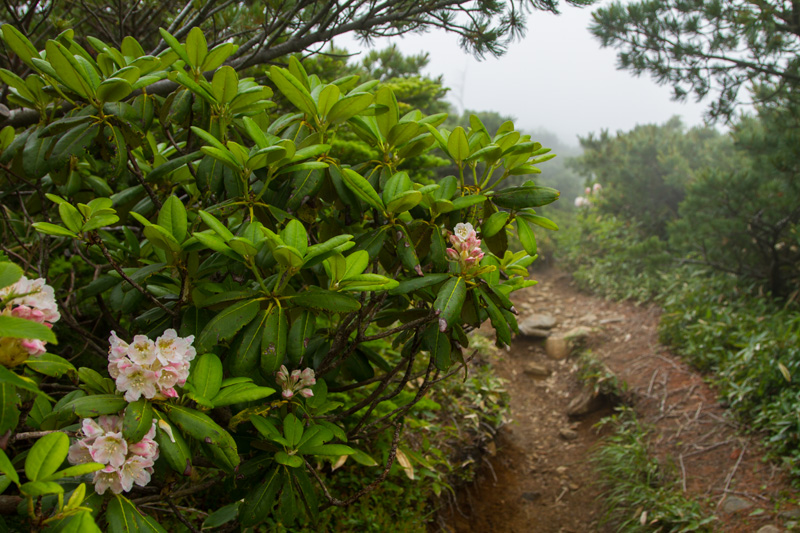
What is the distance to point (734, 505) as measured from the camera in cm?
258

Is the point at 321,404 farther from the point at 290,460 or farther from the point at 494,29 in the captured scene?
the point at 494,29

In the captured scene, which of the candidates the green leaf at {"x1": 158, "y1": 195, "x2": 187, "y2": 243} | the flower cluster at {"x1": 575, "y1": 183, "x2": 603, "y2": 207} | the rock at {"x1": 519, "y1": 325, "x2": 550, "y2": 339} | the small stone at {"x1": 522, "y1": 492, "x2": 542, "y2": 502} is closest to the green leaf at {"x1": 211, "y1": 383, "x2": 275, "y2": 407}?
the green leaf at {"x1": 158, "y1": 195, "x2": 187, "y2": 243}

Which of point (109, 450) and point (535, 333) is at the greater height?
point (109, 450)

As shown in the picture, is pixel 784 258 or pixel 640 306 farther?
pixel 640 306

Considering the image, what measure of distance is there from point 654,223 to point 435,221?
7.24m

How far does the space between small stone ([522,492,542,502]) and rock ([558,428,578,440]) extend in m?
0.79

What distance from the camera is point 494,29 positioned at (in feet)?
6.89

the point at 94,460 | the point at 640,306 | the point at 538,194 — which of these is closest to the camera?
the point at 94,460

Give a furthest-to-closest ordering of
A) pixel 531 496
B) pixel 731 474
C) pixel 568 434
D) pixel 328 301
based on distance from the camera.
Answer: pixel 568 434, pixel 531 496, pixel 731 474, pixel 328 301

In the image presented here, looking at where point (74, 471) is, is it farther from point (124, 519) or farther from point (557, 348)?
point (557, 348)

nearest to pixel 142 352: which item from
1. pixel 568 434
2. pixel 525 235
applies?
pixel 525 235

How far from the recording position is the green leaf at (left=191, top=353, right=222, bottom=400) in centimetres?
83

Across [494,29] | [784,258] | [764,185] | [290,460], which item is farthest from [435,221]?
[784,258]

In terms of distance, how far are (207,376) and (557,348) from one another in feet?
15.4
